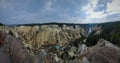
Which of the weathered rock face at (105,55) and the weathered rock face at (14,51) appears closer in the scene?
the weathered rock face at (105,55)

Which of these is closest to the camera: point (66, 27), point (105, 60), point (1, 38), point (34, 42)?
point (105, 60)

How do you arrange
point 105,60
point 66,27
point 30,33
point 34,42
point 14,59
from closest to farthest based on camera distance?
1. point 105,60
2. point 14,59
3. point 34,42
4. point 30,33
5. point 66,27

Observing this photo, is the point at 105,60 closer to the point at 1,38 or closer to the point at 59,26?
the point at 1,38

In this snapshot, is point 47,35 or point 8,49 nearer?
point 8,49

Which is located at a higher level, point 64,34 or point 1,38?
point 1,38

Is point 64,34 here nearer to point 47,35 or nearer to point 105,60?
point 47,35

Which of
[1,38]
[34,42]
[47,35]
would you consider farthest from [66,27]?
[1,38]

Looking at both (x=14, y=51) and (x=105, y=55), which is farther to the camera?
(x=14, y=51)

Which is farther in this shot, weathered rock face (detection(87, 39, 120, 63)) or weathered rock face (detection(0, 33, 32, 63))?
weathered rock face (detection(0, 33, 32, 63))

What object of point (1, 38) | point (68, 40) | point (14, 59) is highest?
point (1, 38)
